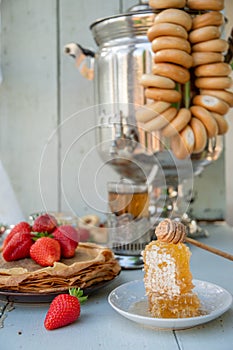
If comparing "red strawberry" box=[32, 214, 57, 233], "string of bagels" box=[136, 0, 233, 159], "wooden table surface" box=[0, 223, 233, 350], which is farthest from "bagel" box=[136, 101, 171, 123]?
"wooden table surface" box=[0, 223, 233, 350]

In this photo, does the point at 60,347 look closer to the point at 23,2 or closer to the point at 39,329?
the point at 39,329

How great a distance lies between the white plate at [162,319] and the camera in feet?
1.82

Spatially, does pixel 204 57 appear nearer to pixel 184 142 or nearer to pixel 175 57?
pixel 175 57

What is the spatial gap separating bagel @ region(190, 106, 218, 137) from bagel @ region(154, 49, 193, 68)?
9 centimetres

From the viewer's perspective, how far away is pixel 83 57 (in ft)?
4.00

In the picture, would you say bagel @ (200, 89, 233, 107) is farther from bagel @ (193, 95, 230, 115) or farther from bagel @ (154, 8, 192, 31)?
bagel @ (154, 8, 192, 31)

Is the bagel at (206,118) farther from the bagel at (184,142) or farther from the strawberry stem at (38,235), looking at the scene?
the strawberry stem at (38,235)

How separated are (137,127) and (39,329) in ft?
1.87

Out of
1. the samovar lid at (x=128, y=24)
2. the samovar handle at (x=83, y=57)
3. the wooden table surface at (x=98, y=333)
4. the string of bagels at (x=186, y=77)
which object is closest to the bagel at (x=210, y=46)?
the string of bagels at (x=186, y=77)

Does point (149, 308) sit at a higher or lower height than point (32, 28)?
lower

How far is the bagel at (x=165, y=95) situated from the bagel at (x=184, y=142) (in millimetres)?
66

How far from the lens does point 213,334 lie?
1.89 ft

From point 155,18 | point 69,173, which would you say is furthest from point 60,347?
point 69,173

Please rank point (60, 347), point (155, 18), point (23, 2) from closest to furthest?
1. point (60, 347)
2. point (155, 18)
3. point (23, 2)
